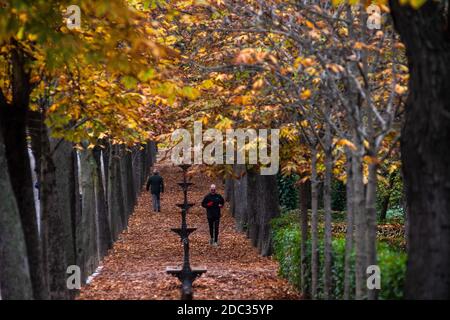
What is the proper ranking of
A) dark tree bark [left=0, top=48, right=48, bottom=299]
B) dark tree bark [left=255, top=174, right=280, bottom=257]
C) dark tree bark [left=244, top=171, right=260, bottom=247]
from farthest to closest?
dark tree bark [left=244, top=171, right=260, bottom=247] < dark tree bark [left=255, top=174, right=280, bottom=257] < dark tree bark [left=0, top=48, right=48, bottom=299]

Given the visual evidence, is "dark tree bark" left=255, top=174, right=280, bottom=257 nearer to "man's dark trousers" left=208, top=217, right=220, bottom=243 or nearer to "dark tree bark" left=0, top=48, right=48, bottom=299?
"man's dark trousers" left=208, top=217, right=220, bottom=243

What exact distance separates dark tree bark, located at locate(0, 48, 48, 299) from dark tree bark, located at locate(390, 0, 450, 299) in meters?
5.34

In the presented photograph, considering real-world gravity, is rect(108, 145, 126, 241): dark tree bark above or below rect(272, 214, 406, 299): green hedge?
above

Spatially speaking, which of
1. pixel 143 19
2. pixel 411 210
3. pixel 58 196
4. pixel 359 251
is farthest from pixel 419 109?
pixel 58 196

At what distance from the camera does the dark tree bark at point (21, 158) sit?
36.3ft

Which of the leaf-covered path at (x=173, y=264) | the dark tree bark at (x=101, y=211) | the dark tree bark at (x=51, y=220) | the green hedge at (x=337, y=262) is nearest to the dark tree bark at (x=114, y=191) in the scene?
the leaf-covered path at (x=173, y=264)

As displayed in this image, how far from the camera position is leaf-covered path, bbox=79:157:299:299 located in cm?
1648

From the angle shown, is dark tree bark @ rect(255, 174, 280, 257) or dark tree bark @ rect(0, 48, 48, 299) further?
dark tree bark @ rect(255, 174, 280, 257)

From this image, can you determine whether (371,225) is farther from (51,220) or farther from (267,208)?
(267,208)

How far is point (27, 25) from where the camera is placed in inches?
366

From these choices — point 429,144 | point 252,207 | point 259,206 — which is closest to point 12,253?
point 429,144

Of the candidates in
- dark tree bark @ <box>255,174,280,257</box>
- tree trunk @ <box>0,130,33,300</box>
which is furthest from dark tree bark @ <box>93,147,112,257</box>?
tree trunk @ <box>0,130,33,300</box>

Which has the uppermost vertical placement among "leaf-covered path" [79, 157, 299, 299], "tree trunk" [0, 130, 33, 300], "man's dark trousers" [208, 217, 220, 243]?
"tree trunk" [0, 130, 33, 300]

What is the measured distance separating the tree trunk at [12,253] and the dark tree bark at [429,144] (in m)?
4.63
